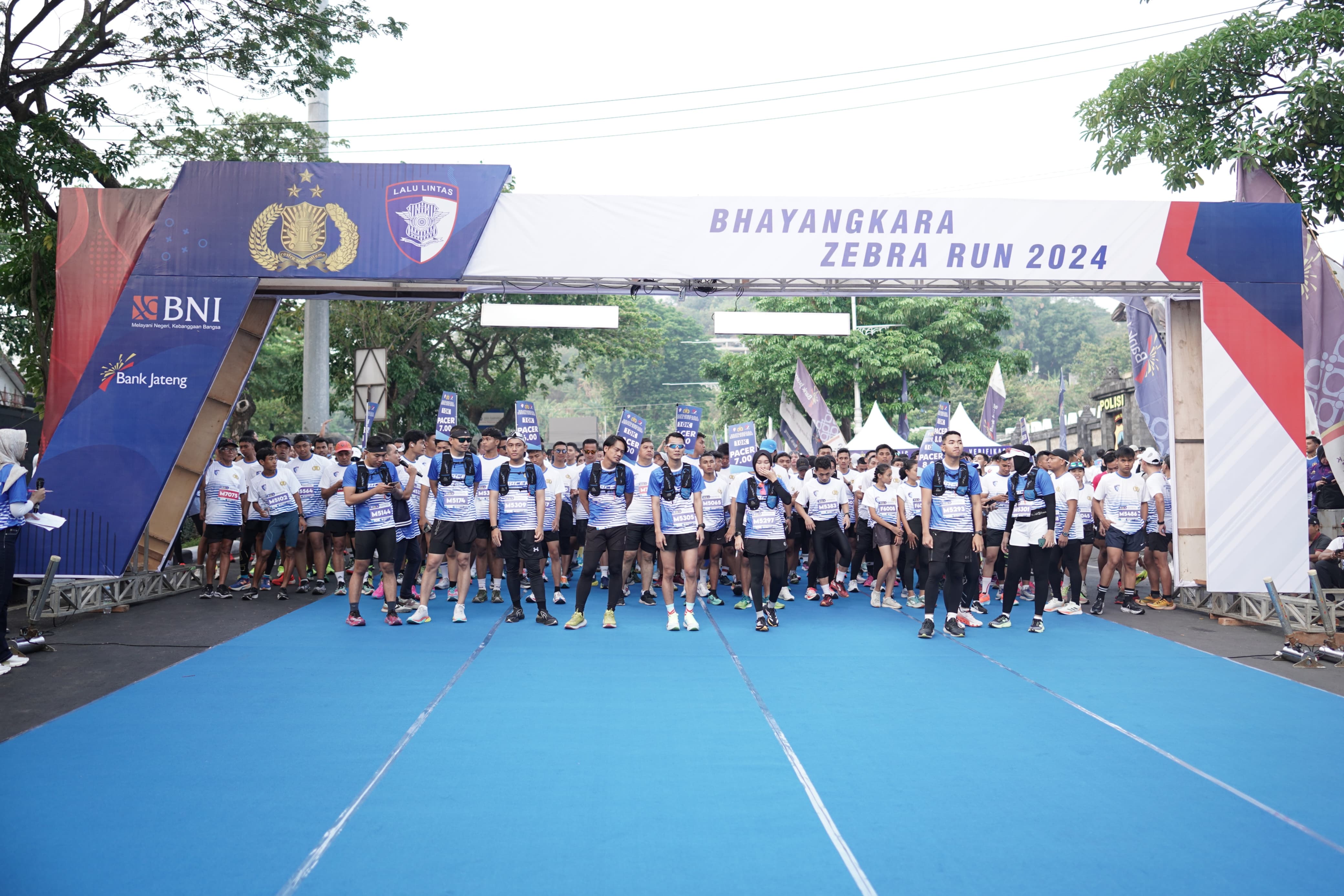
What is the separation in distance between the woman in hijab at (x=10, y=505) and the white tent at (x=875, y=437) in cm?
1697

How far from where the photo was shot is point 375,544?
8.64 metres

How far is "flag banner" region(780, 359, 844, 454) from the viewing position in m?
19.8

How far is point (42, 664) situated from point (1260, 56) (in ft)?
53.2

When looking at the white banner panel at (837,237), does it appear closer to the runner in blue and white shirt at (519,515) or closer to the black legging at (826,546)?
the runner in blue and white shirt at (519,515)

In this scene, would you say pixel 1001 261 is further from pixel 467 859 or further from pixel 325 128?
pixel 325 128

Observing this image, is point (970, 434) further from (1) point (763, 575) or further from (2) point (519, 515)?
(2) point (519, 515)

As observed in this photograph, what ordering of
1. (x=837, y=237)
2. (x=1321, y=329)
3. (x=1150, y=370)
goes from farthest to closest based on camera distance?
(x=1150, y=370) → (x=1321, y=329) → (x=837, y=237)

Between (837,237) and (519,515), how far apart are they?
4.47 m

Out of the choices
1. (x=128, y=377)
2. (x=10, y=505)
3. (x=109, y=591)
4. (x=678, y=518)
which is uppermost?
(x=128, y=377)

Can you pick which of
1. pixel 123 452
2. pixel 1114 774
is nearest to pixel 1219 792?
pixel 1114 774

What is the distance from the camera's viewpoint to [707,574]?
39.0 feet

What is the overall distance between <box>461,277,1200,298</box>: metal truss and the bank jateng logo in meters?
3.19

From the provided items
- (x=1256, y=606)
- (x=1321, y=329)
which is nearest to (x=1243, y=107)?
(x=1321, y=329)

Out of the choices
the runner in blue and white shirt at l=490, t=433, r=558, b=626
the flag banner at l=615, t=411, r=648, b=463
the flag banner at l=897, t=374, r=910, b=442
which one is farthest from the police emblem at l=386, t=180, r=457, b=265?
the flag banner at l=897, t=374, r=910, b=442
